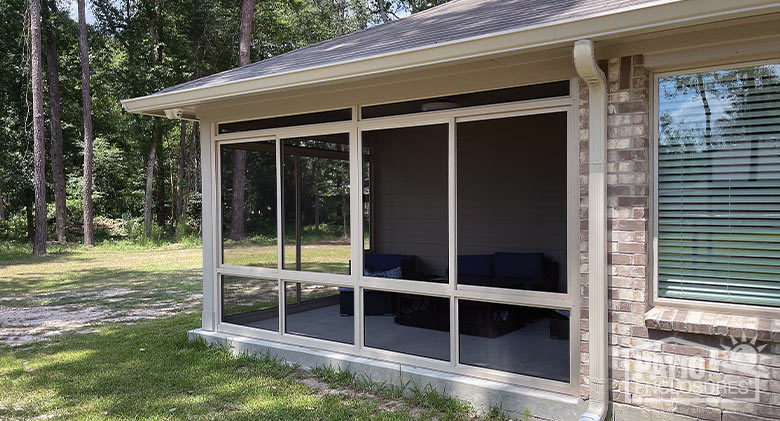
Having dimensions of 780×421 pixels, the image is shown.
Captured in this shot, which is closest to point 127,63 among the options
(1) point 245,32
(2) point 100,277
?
(1) point 245,32

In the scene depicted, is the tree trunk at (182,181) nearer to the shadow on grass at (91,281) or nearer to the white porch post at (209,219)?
the shadow on grass at (91,281)

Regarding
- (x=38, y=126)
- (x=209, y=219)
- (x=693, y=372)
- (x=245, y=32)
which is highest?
(x=245, y=32)

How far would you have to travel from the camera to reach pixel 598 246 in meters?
3.29

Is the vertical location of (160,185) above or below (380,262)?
above

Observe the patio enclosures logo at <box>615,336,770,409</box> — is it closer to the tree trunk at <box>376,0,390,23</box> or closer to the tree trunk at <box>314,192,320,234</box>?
the tree trunk at <box>314,192,320,234</box>

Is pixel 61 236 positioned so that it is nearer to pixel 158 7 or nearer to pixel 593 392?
pixel 158 7

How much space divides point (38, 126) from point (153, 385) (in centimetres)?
1276

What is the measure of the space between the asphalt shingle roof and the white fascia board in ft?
0.16

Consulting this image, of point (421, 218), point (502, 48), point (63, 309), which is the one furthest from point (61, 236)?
point (502, 48)

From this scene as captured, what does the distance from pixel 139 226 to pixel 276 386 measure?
53.6ft

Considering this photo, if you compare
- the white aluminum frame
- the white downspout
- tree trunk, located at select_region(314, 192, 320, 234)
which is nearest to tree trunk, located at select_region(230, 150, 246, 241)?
the white aluminum frame

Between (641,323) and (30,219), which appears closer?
(641,323)

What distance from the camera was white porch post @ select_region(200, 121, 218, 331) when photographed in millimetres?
5512

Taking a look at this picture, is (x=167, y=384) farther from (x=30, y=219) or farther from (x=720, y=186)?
(x=30, y=219)
